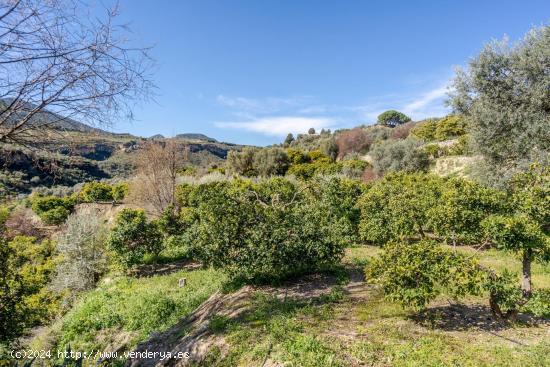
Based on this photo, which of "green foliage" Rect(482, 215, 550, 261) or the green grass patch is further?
the green grass patch

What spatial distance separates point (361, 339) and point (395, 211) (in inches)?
263

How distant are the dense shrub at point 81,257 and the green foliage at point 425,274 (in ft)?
36.2

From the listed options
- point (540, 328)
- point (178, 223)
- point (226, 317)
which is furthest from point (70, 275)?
point (540, 328)

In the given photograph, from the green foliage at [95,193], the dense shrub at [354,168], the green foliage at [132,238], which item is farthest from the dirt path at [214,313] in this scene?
the green foliage at [95,193]

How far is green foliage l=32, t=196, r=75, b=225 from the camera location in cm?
2381

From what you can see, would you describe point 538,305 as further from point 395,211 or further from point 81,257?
point 81,257

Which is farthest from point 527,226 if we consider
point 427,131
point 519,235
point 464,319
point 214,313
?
point 427,131

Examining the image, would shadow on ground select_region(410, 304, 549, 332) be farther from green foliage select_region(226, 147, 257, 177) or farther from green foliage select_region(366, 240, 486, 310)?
green foliage select_region(226, 147, 257, 177)

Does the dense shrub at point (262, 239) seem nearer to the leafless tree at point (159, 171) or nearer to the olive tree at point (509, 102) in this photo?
the olive tree at point (509, 102)

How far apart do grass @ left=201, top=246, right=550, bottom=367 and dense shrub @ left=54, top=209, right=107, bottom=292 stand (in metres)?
8.27

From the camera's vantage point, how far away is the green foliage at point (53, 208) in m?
23.8

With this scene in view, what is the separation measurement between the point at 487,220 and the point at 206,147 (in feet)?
259

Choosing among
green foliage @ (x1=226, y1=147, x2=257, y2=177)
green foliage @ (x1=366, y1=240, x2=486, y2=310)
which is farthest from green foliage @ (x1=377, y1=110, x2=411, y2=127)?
green foliage @ (x1=366, y1=240, x2=486, y2=310)

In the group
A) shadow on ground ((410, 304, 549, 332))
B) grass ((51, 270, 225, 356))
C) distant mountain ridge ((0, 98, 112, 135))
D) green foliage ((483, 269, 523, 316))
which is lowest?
grass ((51, 270, 225, 356))
